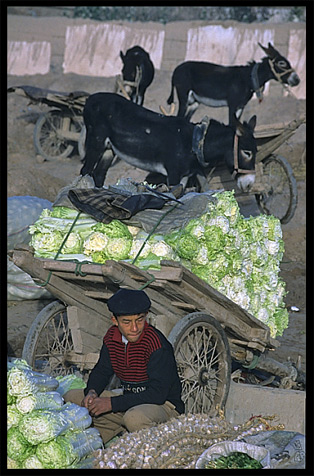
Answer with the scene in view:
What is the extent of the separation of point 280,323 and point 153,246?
2.10 meters

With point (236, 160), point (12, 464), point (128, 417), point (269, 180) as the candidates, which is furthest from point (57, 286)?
point (269, 180)

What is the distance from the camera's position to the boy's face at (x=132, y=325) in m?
4.42

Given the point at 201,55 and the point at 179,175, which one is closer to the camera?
the point at 179,175

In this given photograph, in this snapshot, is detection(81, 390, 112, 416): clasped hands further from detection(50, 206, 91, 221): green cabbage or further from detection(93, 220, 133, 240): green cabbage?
detection(50, 206, 91, 221): green cabbage

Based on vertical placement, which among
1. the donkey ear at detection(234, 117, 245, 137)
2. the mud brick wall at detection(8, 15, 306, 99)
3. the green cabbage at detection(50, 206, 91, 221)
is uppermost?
the mud brick wall at detection(8, 15, 306, 99)

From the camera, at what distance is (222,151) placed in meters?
10.8

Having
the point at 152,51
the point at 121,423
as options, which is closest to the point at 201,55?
the point at 152,51

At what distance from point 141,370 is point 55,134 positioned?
1585 centimetres

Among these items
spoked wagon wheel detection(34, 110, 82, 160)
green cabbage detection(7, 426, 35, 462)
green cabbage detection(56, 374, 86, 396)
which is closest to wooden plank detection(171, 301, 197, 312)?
green cabbage detection(56, 374, 86, 396)

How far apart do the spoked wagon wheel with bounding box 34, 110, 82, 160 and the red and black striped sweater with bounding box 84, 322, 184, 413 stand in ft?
46.6

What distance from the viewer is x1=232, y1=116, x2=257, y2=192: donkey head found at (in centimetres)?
1084

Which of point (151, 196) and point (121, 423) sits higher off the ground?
point (151, 196)

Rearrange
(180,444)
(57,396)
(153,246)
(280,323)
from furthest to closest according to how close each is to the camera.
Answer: (280,323), (153,246), (57,396), (180,444)

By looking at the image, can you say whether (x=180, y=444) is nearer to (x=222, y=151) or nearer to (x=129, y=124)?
(x=222, y=151)
